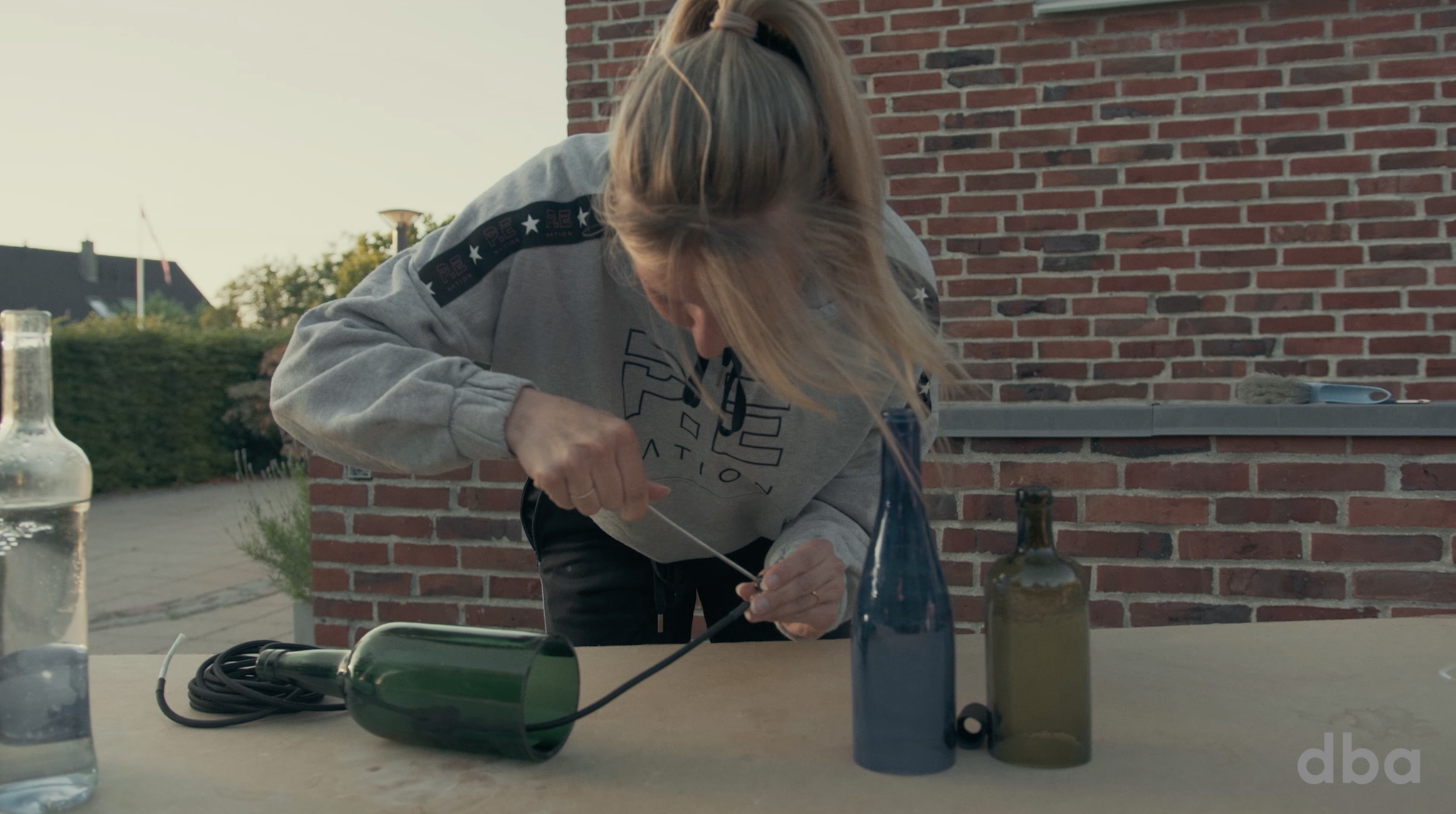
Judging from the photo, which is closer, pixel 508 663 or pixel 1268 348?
pixel 508 663

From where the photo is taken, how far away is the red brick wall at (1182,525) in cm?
246

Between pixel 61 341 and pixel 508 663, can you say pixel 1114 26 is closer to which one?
pixel 508 663

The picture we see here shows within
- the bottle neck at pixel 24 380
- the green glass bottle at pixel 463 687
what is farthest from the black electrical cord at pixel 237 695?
the bottle neck at pixel 24 380

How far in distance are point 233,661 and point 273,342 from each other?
12.2 m

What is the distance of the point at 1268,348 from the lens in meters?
2.76

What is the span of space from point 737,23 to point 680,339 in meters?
0.42

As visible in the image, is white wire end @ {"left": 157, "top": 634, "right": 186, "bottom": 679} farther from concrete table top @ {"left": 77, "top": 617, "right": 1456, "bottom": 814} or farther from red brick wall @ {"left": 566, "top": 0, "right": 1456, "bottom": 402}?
red brick wall @ {"left": 566, "top": 0, "right": 1456, "bottom": 402}

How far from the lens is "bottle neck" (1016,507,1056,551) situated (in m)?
0.88

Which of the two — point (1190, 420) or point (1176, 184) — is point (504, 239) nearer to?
point (1190, 420)

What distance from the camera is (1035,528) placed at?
34.6 inches

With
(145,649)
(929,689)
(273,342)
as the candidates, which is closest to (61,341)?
(273,342)

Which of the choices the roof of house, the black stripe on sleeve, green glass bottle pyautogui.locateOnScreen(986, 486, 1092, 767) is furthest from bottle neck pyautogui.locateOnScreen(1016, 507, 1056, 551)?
the roof of house

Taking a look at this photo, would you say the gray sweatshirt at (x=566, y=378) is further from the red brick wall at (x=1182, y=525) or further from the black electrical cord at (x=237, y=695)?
the red brick wall at (x=1182, y=525)

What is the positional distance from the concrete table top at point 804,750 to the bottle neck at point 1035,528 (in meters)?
0.20
